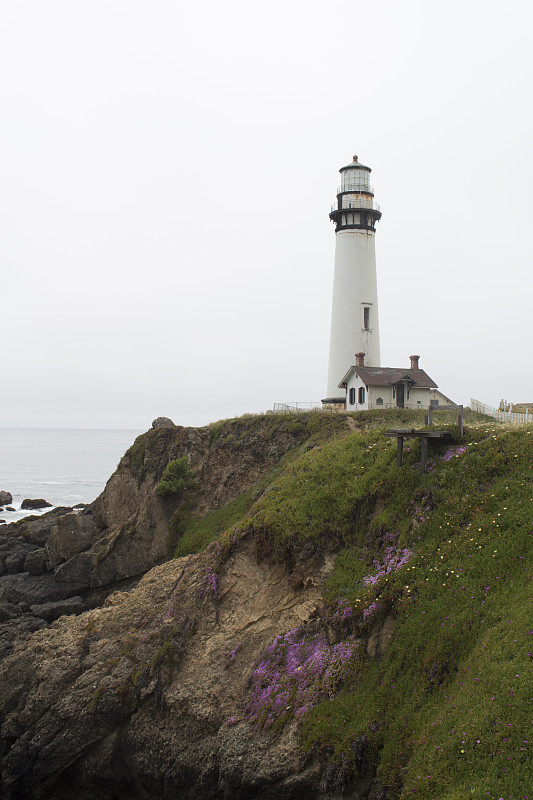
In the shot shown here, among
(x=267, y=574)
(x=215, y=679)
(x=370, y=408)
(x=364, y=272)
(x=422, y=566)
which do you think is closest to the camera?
(x=422, y=566)

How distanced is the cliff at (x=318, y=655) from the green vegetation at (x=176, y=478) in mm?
7468

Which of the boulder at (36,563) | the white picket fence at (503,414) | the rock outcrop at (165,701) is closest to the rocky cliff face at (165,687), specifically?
the rock outcrop at (165,701)

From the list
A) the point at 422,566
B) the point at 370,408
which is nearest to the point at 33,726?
the point at 422,566

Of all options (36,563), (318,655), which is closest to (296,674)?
(318,655)

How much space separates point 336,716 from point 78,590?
21.4 metres

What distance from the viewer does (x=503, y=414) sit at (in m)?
28.3

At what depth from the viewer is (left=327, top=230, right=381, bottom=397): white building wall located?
141 ft

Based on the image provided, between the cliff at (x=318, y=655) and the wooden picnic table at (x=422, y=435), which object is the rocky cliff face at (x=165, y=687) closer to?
the cliff at (x=318, y=655)

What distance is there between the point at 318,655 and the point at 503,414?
54.3ft

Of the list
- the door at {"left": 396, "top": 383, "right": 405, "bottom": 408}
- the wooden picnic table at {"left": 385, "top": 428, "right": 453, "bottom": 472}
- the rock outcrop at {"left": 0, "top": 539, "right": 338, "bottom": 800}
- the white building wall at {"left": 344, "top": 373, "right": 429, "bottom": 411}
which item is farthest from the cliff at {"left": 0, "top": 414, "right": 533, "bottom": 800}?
the door at {"left": 396, "top": 383, "right": 405, "bottom": 408}

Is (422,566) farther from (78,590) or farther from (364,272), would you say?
(364,272)

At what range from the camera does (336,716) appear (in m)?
15.4

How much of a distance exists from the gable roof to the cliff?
12.3 m

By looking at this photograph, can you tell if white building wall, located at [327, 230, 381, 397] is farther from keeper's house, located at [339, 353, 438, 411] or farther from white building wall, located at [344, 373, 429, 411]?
white building wall, located at [344, 373, 429, 411]
